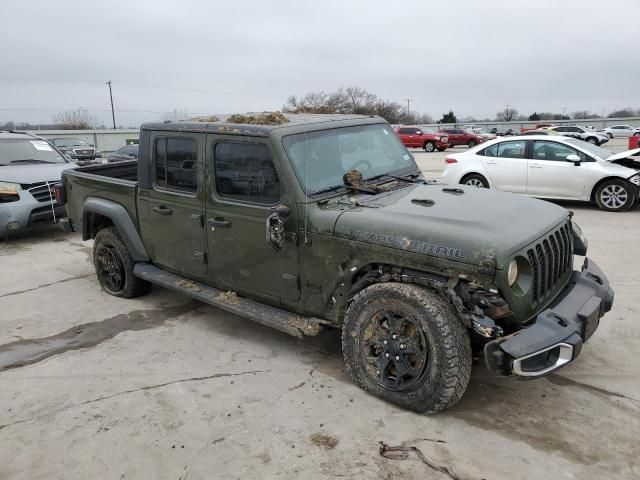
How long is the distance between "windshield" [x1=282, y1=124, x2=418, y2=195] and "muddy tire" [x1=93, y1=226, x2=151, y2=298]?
8.21 ft

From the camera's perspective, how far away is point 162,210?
4.82 metres

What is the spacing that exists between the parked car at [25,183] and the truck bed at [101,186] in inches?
94.4

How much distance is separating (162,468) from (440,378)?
1705 millimetres

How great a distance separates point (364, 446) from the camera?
3100mm

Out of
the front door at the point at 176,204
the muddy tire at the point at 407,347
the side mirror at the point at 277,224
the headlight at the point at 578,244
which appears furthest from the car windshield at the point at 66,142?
the headlight at the point at 578,244

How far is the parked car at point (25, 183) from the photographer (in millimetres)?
8180

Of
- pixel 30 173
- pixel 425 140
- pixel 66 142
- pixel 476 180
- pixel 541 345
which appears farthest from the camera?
pixel 425 140

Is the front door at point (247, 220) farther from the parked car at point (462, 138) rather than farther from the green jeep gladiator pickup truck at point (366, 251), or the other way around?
the parked car at point (462, 138)

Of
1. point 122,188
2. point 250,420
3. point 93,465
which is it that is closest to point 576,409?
point 250,420

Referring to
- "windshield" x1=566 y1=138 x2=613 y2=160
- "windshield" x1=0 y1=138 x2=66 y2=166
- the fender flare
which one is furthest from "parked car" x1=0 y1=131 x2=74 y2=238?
"windshield" x1=566 y1=138 x2=613 y2=160

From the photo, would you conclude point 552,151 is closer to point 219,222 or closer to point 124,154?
point 219,222

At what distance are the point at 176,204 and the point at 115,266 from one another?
58.8 inches

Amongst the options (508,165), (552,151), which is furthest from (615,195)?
(508,165)

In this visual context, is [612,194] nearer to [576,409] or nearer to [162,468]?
[576,409]
